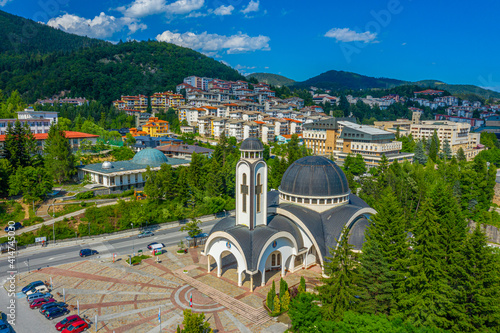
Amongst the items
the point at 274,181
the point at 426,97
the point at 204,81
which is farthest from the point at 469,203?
the point at 426,97

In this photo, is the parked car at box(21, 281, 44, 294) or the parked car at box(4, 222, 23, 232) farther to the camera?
the parked car at box(4, 222, 23, 232)

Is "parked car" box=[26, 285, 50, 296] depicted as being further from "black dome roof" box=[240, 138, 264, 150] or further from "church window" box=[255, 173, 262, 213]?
"black dome roof" box=[240, 138, 264, 150]

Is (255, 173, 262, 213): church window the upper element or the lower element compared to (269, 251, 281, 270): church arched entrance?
upper

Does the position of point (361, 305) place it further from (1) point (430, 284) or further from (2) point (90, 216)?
(2) point (90, 216)

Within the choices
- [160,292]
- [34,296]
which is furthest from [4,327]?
[160,292]

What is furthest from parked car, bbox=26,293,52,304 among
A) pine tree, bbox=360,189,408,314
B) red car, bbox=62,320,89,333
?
pine tree, bbox=360,189,408,314

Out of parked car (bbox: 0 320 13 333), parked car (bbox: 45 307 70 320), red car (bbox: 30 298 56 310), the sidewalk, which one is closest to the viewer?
parked car (bbox: 0 320 13 333)

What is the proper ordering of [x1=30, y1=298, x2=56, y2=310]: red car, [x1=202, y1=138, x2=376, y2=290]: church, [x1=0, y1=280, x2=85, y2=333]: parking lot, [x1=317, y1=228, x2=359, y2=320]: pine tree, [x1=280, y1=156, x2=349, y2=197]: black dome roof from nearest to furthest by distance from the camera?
[x1=317, y1=228, x2=359, y2=320]: pine tree, [x1=0, y1=280, x2=85, y2=333]: parking lot, [x1=30, y1=298, x2=56, y2=310]: red car, [x1=202, y1=138, x2=376, y2=290]: church, [x1=280, y1=156, x2=349, y2=197]: black dome roof

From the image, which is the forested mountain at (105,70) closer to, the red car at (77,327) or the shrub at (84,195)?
the shrub at (84,195)
